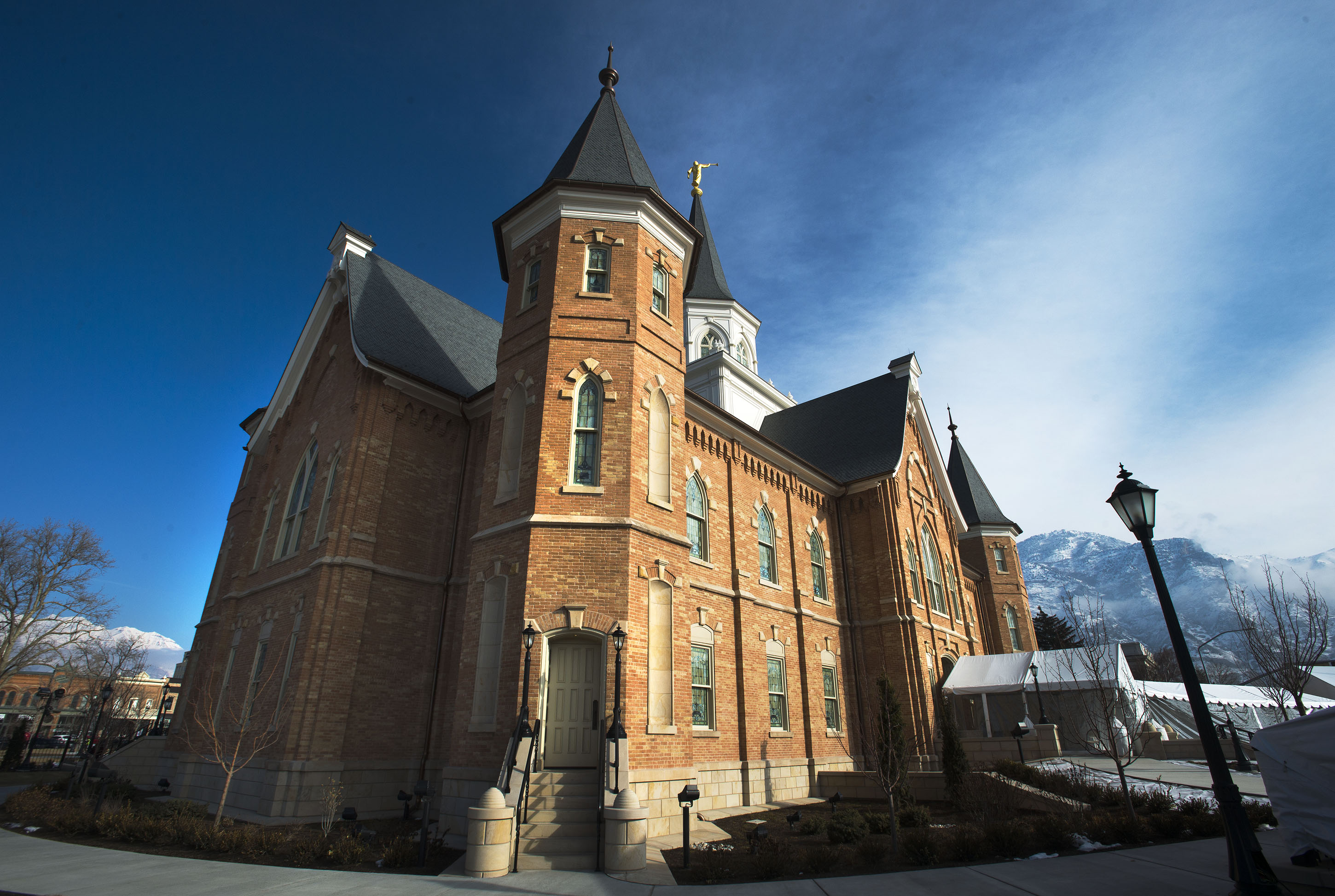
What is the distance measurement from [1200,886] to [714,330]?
30.1 meters

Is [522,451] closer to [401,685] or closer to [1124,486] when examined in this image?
[401,685]

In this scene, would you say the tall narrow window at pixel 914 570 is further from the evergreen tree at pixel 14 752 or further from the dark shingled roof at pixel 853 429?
the evergreen tree at pixel 14 752

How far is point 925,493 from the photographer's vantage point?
2677cm

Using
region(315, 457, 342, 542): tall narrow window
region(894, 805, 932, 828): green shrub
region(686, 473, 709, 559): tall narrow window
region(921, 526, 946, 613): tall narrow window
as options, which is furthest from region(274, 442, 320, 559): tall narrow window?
region(921, 526, 946, 613): tall narrow window

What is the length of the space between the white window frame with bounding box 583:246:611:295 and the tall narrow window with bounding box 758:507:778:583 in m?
8.66

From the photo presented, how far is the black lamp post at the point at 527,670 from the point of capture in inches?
435

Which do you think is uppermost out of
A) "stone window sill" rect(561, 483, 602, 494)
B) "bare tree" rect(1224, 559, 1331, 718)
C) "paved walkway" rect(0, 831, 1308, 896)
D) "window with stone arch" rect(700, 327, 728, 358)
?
"window with stone arch" rect(700, 327, 728, 358)

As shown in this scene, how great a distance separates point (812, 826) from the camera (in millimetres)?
12703

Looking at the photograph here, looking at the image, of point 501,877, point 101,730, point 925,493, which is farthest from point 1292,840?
point 101,730

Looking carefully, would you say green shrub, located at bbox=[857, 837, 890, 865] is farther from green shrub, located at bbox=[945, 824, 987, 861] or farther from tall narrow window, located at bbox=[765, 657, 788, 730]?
tall narrow window, located at bbox=[765, 657, 788, 730]

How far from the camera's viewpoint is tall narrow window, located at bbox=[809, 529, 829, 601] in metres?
21.9

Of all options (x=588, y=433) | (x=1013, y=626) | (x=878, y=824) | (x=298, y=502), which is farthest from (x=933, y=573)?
(x=298, y=502)

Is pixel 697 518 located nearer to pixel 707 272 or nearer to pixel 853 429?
pixel 853 429

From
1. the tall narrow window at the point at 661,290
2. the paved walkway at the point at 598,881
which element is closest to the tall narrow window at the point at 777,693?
the paved walkway at the point at 598,881
